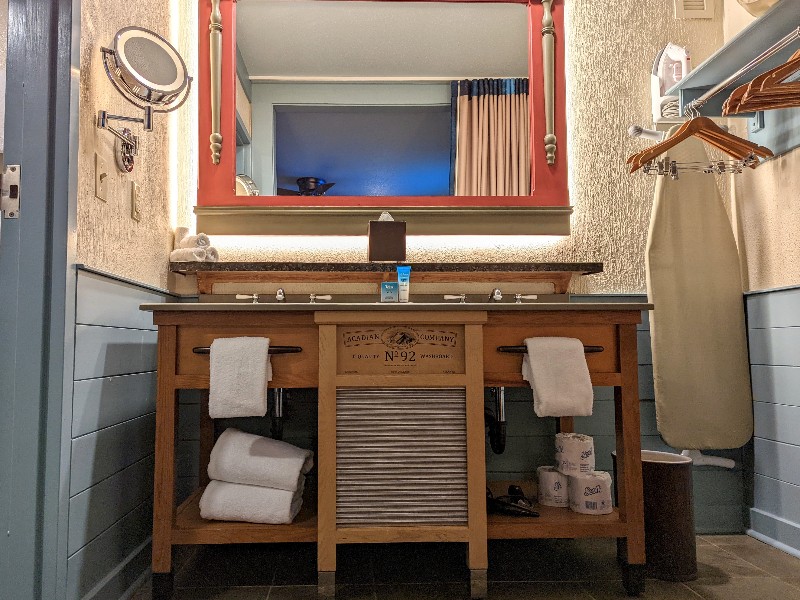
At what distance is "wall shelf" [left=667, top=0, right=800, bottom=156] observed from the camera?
6.03 ft

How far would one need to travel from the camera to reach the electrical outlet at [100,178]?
154 centimetres

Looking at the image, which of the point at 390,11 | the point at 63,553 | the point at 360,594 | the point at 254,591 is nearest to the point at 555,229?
the point at 390,11

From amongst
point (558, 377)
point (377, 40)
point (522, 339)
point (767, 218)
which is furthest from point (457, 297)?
point (767, 218)

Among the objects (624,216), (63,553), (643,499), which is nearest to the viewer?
(63,553)

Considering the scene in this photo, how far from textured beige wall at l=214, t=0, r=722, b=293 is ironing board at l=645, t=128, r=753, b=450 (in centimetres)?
17

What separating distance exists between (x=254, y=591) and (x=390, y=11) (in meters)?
2.07

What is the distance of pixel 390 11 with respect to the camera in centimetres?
234

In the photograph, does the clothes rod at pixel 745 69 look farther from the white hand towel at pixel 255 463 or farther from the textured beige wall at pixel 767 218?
the white hand towel at pixel 255 463

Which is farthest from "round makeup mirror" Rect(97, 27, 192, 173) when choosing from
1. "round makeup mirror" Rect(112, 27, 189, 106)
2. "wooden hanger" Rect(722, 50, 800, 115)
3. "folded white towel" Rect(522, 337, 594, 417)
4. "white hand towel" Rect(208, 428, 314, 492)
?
"wooden hanger" Rect(722, 50, 800, 115)

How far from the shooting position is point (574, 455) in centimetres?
184

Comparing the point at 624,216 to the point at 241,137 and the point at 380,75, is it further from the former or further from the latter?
the point at 241,137

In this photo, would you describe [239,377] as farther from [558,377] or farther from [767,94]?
[767,94]

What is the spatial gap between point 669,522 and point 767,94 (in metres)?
1.24

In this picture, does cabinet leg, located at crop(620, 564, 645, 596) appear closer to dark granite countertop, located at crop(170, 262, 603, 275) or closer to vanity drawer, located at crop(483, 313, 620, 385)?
vanity drawer, located at crop(483, 313, 620, 385)
